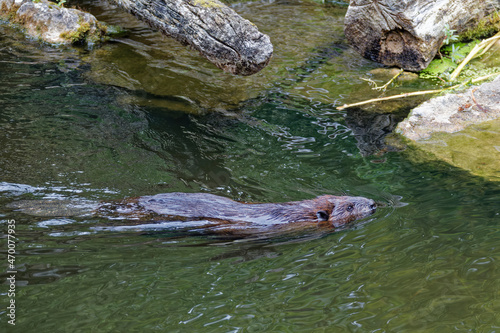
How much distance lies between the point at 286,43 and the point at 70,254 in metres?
6.33

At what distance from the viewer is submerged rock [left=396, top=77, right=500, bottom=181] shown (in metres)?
4.98

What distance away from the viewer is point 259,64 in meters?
5.48

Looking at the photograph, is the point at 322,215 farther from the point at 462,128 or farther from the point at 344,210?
the point at 462,128

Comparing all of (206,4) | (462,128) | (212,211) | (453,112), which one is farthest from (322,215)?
(206,4)

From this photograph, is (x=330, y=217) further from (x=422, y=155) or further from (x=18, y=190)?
(x=18, y=190)

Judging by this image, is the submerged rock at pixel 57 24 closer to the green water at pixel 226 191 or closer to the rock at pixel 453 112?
the green water at pixel 226 191

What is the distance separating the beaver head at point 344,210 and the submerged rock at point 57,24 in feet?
20.4

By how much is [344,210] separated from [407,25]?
3850mm

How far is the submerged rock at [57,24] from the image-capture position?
27.9ft

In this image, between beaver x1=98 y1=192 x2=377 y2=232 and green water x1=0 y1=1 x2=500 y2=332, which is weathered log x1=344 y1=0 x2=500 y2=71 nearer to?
green water x1=0 y1=1 x2=500 y2=332

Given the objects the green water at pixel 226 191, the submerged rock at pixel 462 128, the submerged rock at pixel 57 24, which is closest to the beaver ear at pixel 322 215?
the green water at pixel 226 191

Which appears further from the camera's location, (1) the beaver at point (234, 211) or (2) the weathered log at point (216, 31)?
(2) the weathered log at point (216, 31)

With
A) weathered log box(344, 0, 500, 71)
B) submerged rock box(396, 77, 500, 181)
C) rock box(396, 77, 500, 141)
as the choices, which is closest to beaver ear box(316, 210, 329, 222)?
submerged rock box(396, 77, 500, 181)

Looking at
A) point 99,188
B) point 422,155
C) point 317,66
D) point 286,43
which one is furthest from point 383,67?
point 99,188
